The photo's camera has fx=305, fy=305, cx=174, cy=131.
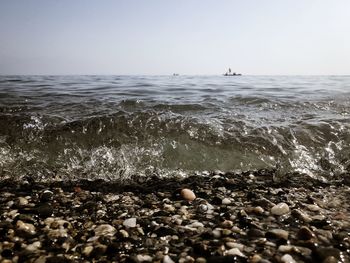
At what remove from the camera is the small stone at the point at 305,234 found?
295 cm

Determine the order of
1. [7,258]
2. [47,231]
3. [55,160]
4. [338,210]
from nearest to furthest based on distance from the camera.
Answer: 1. [7,258]
2. [47,231]
3. [338,210]
4. [55,160]

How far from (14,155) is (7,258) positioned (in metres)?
3.18

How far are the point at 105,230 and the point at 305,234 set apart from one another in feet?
6.55

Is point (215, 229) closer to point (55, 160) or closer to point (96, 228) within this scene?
point (96, 228)

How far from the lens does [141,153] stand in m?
5.61

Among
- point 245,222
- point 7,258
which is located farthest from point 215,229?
point 7,258

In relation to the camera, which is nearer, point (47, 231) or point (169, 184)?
point (47, 231)

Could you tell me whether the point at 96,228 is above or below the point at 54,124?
below

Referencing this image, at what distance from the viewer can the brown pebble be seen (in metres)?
4.01

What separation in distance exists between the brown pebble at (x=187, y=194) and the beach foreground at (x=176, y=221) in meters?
0.07

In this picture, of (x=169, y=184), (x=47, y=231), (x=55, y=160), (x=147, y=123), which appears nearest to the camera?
(x=47, y=231)

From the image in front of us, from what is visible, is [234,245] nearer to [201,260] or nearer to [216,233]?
[216,233]

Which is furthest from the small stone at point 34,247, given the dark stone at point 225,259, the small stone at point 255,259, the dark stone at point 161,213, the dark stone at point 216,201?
the dark stone at point 216,201

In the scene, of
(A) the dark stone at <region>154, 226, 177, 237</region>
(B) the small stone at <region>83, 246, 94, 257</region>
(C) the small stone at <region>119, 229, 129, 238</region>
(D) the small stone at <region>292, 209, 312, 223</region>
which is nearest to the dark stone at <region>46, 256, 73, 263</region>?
(B) the small stone at <region>83, 246, 94, 257</region>
